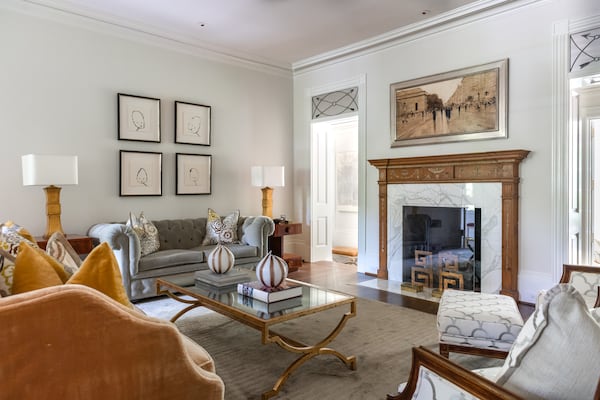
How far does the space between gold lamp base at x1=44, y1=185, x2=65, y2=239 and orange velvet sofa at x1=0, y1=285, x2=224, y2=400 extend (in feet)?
10.8

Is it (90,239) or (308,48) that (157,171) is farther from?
(308,48)

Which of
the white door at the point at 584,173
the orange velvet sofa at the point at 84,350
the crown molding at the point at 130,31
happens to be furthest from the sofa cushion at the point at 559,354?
the crown molding at the point at 130,31

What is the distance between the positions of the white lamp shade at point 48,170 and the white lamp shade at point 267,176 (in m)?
2.24

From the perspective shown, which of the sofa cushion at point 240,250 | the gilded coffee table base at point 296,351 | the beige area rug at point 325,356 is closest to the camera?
the gilded coffee table base at point 296,351

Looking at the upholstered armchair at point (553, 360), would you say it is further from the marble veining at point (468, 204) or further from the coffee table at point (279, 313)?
the marble veining at point (468, 204)

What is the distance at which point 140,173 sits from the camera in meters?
4.83

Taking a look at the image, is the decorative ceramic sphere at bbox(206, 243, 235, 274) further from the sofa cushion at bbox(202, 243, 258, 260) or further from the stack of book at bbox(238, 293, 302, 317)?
the sofa cushion at bbox(202, 243, 258, 260)

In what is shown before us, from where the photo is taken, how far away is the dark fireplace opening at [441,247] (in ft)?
14.2

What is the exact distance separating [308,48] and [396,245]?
2.85 meters

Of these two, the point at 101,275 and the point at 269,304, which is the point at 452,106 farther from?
the point at 101,275

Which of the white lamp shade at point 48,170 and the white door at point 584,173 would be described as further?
the white door at point 584,173

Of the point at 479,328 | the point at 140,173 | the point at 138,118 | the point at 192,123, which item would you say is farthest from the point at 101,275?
the point at 192,123

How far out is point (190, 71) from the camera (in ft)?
17.3

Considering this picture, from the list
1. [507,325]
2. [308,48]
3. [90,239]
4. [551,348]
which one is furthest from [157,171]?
[551,348]
